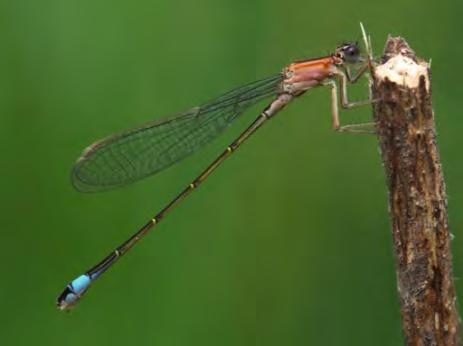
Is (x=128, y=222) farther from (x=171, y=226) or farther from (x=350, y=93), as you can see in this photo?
(x=350, y=93)

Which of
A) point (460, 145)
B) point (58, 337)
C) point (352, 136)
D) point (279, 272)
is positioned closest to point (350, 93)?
point (352, 136)

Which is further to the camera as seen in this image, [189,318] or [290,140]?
[290,140]

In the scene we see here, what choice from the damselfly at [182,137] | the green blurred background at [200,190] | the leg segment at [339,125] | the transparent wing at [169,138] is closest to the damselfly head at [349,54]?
the damselfly at [182,137]

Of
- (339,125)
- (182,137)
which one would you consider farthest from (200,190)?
(339,125)

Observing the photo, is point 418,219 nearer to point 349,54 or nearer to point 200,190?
point 349,54

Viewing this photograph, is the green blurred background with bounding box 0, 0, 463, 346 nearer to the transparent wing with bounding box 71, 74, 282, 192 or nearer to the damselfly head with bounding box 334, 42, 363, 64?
the transparent wing with bounding box 71, 74, 282, 192
